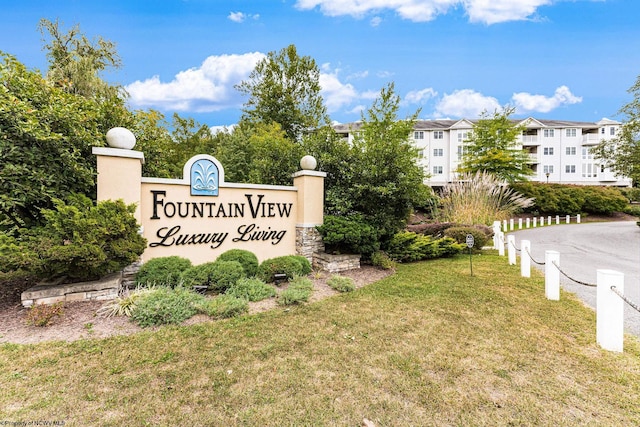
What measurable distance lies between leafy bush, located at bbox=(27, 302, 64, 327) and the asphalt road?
7.65 metres

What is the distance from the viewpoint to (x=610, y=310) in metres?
3.24

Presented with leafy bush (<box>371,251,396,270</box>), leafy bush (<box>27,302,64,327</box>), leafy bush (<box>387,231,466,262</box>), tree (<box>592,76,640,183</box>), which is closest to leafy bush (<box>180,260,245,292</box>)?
leafy bush (<box>27,302,64,327</box>)

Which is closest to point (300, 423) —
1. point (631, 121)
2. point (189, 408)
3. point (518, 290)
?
point (189, 408)

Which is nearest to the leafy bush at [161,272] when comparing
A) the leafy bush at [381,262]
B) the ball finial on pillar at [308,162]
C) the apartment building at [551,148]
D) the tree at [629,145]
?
the ball finial on pillar at [308,162]

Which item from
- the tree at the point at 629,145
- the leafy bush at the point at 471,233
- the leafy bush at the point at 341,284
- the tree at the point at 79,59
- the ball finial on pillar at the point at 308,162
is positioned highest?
the tree at the point at 79,59

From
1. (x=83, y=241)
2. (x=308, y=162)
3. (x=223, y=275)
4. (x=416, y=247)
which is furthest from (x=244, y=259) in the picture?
(x=416, y=247)

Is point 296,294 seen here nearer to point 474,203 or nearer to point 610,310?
point 610,310

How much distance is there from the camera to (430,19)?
8.74 meters

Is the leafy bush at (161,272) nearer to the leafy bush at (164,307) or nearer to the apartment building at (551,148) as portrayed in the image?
the leafy bush at (164,307)

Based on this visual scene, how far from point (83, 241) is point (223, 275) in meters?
2.07

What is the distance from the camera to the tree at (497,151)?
2083 cm

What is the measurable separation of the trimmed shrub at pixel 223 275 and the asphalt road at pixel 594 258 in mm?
5863

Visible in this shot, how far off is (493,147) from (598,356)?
70.9ft

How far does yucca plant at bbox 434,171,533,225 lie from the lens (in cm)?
1277
